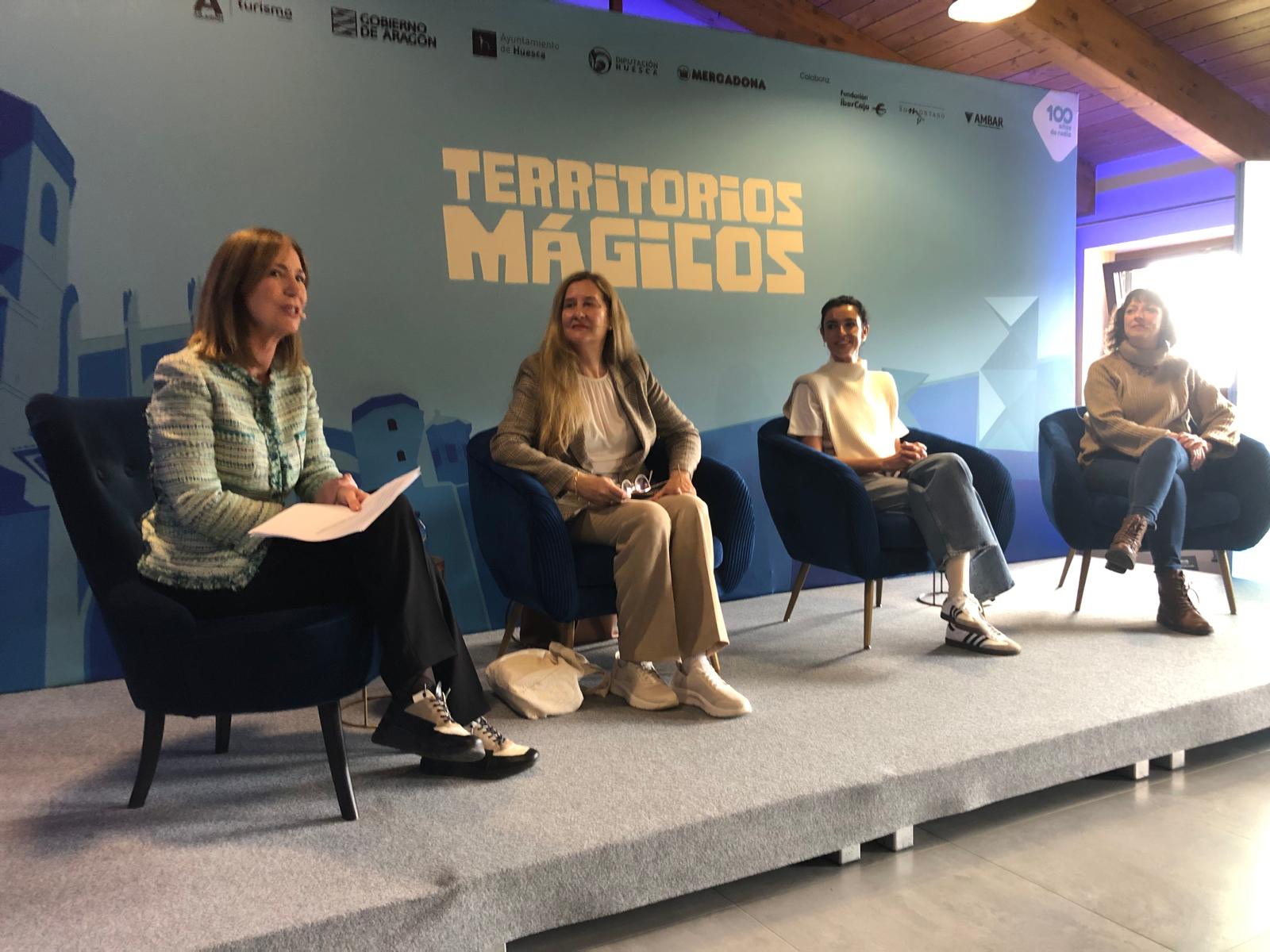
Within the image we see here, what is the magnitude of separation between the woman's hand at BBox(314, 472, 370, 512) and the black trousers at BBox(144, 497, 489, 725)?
0.31 feet

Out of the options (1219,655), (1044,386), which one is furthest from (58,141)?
(1044,386)

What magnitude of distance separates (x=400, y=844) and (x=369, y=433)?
1.90m

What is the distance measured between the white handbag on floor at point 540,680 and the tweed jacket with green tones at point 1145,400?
87.4 inches

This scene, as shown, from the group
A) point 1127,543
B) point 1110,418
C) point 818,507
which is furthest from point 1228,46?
point 818,507

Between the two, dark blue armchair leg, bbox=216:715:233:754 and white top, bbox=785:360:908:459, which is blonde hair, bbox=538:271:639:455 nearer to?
white top, bbox=785:360:908:459

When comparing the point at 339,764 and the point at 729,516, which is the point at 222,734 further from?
the point at 729,516

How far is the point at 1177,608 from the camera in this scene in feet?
11.0

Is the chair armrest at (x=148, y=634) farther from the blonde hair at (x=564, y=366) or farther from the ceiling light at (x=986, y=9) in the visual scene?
the ceiling light at (x=986, y=9)

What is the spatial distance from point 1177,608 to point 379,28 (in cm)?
341

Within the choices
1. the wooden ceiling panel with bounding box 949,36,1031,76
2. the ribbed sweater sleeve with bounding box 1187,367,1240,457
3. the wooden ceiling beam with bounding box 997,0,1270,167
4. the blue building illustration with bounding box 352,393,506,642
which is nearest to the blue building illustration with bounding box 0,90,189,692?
the blue building illustration with bounding box 352,393,506,642

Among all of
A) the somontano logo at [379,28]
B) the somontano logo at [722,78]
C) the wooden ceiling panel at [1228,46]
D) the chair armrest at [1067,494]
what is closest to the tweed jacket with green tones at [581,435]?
the somontano logo at [379,28]

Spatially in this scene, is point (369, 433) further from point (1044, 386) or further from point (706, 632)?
point (1044, 386)

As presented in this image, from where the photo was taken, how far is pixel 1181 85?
5090mm

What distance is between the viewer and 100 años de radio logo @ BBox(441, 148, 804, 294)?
3592 millimetres
